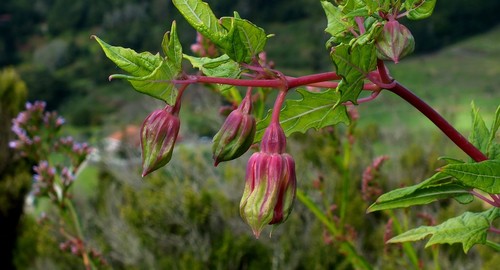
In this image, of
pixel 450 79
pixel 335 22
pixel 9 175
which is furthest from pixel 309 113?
pixel 450 79

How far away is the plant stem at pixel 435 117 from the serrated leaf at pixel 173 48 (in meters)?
0.21

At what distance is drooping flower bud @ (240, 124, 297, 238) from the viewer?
57cm

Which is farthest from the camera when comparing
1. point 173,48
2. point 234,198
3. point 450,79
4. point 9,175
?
point 450,79

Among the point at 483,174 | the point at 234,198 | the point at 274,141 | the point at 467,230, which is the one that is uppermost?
the point at 274,141

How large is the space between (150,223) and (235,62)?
4353 mm

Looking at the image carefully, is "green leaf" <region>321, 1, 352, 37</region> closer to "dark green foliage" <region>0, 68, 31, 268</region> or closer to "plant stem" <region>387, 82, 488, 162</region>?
"plant stem" <region>387, 82, 488, 162</region>

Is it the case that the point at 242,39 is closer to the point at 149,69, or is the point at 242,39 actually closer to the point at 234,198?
the point at 149,69

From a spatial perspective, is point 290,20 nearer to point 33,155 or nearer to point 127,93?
point 127,93

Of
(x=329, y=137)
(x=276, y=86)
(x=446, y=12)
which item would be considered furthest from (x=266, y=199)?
(x=446, y=12)

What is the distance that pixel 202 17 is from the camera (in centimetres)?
56

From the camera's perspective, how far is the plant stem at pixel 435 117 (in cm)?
64

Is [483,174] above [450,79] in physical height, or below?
above

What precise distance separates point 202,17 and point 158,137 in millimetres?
118

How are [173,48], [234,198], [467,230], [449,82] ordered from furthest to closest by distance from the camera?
[449,82] → [234,198] → [467,230] → [173,48]
